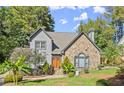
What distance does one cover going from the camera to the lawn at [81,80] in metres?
10.7

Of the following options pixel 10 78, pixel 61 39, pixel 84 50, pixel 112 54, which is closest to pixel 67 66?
pixel 84 50

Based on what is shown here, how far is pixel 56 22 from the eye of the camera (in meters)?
10.9

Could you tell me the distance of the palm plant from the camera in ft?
35.1

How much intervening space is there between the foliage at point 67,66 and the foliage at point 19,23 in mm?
1092

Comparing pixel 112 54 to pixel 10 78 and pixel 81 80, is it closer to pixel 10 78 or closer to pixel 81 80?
pixel 81 80

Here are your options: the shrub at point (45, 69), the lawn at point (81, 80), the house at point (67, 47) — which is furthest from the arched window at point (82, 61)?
the shrub at point (45, 69)

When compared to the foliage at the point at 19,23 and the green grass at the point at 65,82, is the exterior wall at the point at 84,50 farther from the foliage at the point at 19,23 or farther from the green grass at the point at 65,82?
the foliage at the point at 19,23

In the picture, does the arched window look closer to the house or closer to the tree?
the house

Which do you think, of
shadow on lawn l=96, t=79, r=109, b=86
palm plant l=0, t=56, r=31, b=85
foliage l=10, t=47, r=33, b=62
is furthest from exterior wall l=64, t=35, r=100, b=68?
palm plant l=0, t=56, r=31, b=85

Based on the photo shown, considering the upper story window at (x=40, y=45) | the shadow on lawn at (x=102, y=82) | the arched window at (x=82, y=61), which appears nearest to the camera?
the shadow on lawn at (x=102, y=82)
